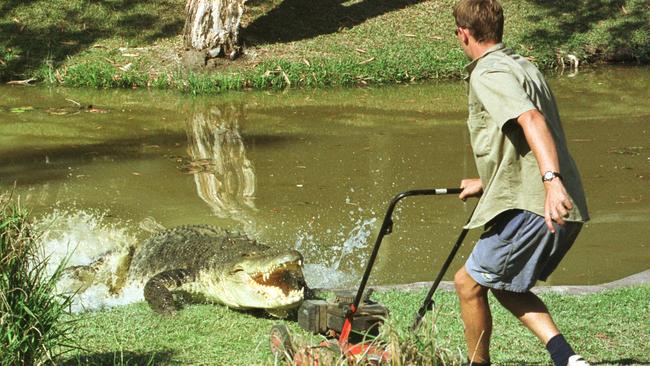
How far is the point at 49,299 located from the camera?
436 cm

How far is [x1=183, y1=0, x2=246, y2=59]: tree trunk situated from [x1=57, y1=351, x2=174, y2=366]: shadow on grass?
38.3 ft

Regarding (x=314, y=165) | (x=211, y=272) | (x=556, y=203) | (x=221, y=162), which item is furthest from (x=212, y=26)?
(x=556, y=203)

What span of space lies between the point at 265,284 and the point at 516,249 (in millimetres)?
2241

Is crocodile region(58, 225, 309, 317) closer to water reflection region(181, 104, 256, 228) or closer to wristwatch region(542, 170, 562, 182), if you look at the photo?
water reflection region(181, 104, 256, 228)

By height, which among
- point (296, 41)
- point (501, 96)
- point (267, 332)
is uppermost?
point (501, 96)

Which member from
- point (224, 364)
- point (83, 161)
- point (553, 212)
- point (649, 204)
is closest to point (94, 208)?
point (83, 161)

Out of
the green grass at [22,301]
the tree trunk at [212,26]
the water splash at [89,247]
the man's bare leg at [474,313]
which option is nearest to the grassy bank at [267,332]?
the man's bare leg at [474,313]

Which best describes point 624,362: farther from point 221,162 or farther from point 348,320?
point 221,162

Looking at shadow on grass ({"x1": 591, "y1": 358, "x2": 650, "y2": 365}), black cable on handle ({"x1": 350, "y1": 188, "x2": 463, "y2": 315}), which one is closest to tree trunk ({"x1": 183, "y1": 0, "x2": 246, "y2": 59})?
shadow on grass ({"x1": 591, "y1": 358, "x2": 650, "y2": 365})

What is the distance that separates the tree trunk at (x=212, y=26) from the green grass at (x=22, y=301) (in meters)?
12.7

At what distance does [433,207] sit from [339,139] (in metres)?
3.23

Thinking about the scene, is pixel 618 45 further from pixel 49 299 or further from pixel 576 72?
pixel 49 299

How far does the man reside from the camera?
4457mm

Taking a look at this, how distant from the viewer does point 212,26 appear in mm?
16938
